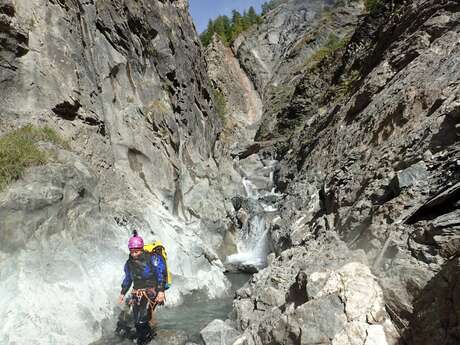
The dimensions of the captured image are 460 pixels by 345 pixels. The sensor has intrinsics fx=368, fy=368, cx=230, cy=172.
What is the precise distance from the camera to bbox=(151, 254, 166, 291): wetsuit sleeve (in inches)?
317

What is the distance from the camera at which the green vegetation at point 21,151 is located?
9.69 meters

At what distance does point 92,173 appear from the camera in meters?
12.5

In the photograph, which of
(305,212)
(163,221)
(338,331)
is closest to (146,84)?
(163,221)

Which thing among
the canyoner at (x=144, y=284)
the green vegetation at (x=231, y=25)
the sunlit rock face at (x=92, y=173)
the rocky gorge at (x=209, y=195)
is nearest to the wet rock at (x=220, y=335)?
the rocky gorge at (x=209, y=195)

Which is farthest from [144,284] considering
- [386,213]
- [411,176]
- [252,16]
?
[252,16]

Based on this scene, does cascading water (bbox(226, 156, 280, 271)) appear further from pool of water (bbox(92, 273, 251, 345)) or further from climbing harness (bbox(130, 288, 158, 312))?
climbing harness (bbox(130, 288, 158, 312))

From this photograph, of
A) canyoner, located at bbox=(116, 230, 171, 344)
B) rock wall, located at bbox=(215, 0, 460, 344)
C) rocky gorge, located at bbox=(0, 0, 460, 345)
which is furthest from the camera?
canyoner, located at bbox=(116, 230, 171, 344)

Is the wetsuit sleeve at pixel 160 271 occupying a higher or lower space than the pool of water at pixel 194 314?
higher

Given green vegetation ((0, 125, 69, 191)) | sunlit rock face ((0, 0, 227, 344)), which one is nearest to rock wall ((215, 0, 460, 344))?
sunlit rock face ((0, 0, 227, 344))

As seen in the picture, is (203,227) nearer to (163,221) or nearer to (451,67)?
(163,221)

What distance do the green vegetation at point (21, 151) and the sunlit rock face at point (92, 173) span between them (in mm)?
299

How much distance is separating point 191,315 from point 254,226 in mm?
13986

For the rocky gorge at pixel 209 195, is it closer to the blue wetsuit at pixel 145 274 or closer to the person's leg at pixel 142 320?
the person's leg at pixel 142 320

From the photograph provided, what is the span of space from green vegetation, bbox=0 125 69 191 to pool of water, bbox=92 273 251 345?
4.93m
